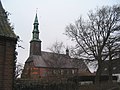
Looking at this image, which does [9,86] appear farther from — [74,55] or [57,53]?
[57,53]

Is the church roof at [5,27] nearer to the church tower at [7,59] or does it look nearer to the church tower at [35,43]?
the church tower at [7,59]

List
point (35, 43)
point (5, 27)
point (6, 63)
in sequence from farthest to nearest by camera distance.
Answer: point (35, 43), point (5, 27), point (6, 63)

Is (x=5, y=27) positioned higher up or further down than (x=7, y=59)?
higher up

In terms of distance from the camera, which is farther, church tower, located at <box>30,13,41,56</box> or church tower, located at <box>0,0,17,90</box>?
church tower, located at <box>30,13,41,56</box>

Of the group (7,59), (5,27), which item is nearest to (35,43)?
(5,27)

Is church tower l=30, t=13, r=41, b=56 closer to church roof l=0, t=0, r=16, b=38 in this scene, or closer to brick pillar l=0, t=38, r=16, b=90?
church roof l=0, t=0, r=16, b=38

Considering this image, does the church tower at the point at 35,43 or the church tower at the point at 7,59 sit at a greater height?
the church tower at the point at 35,43

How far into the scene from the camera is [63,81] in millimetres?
27859

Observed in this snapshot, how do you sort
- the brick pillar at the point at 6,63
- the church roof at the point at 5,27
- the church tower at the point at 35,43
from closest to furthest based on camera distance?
the brick pillar at the point at 6,63
the church roof at the point at 5,27
the church tower at the point at 35,43

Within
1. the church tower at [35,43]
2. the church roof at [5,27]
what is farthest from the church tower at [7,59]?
the church tower at [35,43]

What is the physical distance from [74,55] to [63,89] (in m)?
7.53

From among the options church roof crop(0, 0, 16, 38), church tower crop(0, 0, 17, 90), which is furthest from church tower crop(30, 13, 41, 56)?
church tower crop(0, 0, 17, 90)

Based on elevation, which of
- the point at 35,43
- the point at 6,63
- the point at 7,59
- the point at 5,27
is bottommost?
the point at 6,63

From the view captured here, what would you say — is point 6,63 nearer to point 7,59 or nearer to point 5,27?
point 7,59
